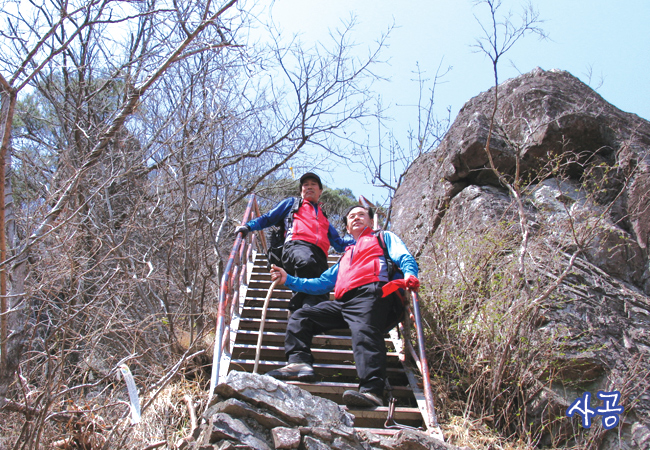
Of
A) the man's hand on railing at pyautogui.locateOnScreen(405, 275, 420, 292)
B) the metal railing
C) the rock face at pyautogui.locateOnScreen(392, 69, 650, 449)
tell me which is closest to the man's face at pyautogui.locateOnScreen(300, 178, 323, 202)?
the metal railing

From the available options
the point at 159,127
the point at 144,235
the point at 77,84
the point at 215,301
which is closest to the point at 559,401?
the point at 215,301

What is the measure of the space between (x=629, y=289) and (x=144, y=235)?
719 centimetres

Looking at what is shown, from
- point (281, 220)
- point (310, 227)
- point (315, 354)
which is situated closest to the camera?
point (315, 354)

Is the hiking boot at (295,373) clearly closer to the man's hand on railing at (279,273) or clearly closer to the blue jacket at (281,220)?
the man's hand on railing at (279,273)

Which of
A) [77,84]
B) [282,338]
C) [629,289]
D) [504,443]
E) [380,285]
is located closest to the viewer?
[504,443]

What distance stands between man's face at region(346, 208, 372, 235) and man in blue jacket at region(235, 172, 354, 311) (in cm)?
48

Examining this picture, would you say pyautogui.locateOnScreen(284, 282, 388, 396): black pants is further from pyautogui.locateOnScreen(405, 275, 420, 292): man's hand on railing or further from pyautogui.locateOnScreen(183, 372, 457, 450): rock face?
pyautogui.locateOnScreen(183, 372, 457, 450): rock face

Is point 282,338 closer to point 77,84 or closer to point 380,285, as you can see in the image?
point 380,285

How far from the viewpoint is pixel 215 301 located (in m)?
8.41

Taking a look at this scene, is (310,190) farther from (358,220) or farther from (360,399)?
(360,399)

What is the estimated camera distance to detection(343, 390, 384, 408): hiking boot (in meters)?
3.73

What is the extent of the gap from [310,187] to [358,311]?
2.20 meters

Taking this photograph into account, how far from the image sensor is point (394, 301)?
4.59 metres

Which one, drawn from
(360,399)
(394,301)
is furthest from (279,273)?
(360,399)
